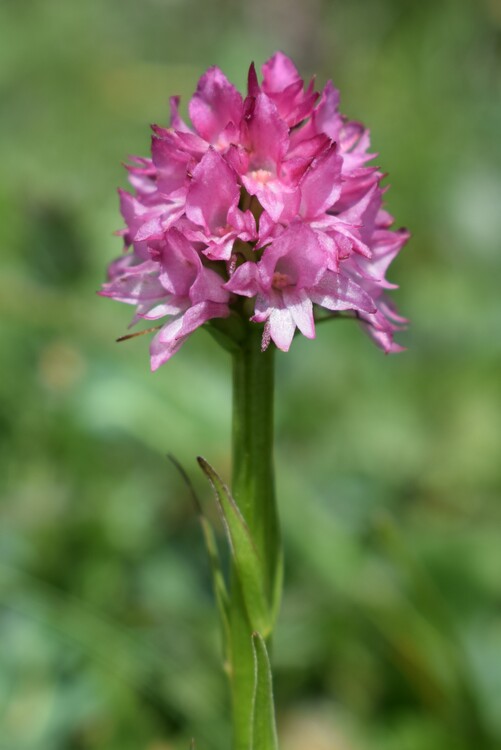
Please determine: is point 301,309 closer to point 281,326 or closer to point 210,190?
point 281,326

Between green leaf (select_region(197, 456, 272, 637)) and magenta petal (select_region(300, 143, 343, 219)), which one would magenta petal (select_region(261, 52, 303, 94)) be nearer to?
magenta petal (select_region(300, 143, 343, 219))

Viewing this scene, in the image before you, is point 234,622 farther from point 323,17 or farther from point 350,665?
point 323,17

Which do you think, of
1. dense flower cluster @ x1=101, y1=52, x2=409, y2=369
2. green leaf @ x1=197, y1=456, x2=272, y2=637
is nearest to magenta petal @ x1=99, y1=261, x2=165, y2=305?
Result: dense flower cluster @ x1=101, y1=52, x2=409, y2=369

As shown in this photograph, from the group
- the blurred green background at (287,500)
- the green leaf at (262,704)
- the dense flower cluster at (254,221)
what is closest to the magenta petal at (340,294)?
the dense flower cluster at (254,221)

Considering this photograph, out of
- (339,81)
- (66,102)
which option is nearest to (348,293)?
(339,81)

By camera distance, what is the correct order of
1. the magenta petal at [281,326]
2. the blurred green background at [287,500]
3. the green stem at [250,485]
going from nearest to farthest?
1. the magenta petal at [281,326]
2. the green stem at [250,485]
3. the blurred green background at [287,500]

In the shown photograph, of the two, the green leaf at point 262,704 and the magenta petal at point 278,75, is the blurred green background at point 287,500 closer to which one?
the green leaf at point 262,704
